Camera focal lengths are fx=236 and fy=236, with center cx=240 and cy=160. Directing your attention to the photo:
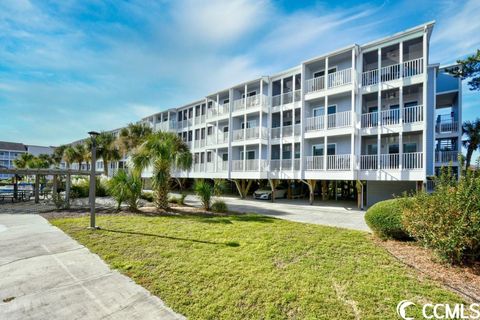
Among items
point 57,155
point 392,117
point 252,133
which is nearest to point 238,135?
point 252,133

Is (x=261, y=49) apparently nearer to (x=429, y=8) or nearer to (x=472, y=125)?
(x=429, y=8)

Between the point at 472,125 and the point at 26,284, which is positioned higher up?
the point at 472,125

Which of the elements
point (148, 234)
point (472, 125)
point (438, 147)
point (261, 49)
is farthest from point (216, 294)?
point (472, 125)

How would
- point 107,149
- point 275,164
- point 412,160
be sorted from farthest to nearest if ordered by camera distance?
point 107,149
point 275,164
point 412,160

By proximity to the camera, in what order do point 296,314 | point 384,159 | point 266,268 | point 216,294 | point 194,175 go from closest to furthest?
point 296,314 → point 216,294 → point 266,268 → point 384,159 → point 194,175

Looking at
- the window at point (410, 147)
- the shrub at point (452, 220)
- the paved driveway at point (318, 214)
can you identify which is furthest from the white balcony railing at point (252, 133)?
the shrub at point (452, 220)

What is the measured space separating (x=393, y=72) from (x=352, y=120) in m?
3.81

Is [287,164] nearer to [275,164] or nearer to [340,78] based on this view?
[275,164]

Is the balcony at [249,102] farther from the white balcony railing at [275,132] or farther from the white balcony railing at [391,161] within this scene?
the white balcony railing at [391,161]

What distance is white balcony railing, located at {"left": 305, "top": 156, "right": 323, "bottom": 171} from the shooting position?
1702 cm

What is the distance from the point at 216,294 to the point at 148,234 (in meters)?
4.68

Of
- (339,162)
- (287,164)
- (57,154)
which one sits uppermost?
(57,154)

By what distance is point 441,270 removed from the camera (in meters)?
4.95

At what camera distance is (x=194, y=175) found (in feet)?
86.3
